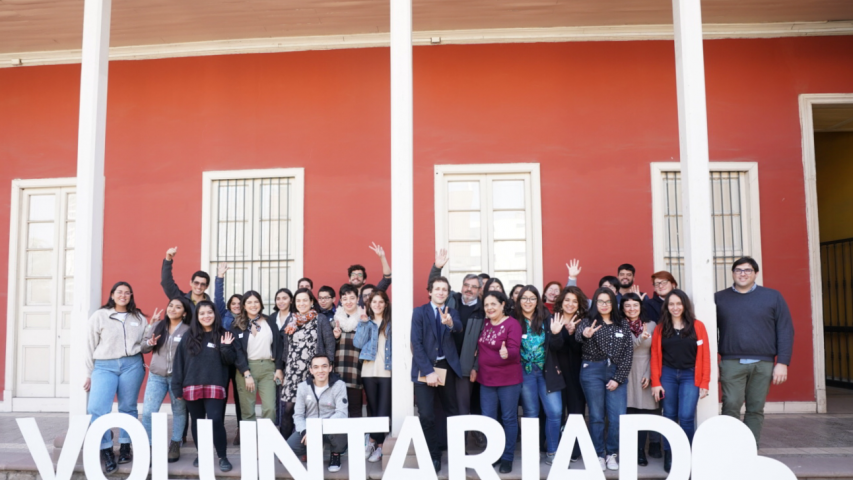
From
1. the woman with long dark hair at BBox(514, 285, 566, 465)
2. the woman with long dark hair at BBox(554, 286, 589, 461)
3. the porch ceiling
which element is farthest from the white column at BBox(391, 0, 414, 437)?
the porch ceiling

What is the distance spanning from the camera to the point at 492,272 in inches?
272

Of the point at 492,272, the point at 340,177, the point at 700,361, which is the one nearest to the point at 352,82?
the point at 340,177

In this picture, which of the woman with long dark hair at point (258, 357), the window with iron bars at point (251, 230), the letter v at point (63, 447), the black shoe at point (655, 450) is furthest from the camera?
the window with iron bars at point (251, 230)

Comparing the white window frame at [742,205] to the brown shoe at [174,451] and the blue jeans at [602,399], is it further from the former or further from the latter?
the brown shoe at [174,451]

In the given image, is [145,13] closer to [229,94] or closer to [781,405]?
[229,94]

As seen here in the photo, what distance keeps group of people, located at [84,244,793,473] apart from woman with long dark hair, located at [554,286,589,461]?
0.04ft

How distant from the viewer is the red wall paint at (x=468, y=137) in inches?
269

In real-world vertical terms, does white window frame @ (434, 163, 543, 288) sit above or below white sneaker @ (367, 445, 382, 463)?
above

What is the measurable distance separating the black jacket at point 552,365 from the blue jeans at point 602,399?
0.66 feet

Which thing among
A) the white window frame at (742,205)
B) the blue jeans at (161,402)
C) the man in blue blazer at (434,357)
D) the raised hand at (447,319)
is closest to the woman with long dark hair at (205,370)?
the blue jeans at (161,402)

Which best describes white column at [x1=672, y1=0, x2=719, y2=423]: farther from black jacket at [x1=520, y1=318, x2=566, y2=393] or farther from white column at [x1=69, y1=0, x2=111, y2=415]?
white column at [x1=69, y1=0, x2=111, y2=415]

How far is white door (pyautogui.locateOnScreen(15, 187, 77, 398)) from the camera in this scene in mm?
7242

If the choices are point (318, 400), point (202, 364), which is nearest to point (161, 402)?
point (202, 364)

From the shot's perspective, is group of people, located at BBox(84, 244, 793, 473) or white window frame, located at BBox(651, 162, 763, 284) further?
white window frame, located at BBox(651, 162, 763, 284)
